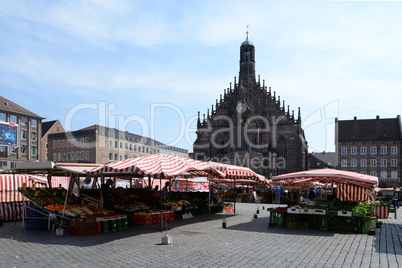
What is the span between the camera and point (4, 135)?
47.7m

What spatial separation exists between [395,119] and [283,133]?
18.9 metres

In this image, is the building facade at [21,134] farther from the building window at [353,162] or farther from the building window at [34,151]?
the building window at [353,162]

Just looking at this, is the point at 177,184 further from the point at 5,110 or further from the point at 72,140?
the point at 72,140

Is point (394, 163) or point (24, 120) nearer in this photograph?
point (394, 163)

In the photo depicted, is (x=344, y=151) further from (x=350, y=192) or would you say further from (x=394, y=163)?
(x=350, y=192)

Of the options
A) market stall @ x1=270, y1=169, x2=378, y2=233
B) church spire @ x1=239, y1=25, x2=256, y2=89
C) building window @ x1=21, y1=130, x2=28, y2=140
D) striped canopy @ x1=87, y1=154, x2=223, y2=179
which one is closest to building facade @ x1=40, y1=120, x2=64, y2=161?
building window @ x1=21, y1=130, x2=28, y2=140

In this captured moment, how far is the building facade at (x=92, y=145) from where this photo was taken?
7200 centimetres

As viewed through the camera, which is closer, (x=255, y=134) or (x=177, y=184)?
(x=177, y=184)

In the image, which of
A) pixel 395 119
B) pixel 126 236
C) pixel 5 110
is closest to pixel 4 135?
pixel 5 110

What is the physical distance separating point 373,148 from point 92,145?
48.9 m

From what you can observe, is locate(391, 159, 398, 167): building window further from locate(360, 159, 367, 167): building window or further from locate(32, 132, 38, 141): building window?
locate(32, 132, 38, 141): building window

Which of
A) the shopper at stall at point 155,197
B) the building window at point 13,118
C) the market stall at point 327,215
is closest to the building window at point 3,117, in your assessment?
the building window at point 13,118

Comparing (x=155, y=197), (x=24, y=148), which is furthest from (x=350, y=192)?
(x=24, y=148)

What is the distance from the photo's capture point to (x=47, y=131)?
7881cm
